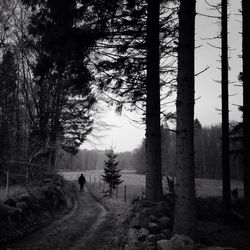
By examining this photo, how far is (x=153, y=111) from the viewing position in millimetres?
8078

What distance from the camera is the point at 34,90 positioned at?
56.4 ft

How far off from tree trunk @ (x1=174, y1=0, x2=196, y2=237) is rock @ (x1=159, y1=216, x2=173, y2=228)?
30.5 inches

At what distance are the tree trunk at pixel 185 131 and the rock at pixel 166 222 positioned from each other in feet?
2.54

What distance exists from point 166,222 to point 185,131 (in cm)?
239

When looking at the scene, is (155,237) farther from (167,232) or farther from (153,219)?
(153,219)

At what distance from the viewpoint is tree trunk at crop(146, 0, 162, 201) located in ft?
26.0

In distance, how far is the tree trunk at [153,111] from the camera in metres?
7.92

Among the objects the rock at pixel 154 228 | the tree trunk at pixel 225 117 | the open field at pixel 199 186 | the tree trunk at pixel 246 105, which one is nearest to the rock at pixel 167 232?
the rock at pixel 154 228

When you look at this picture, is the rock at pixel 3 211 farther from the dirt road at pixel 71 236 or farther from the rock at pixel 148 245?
the rock at pixel 148 245

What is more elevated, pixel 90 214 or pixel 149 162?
pixel 149 162

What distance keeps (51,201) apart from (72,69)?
6944 mm

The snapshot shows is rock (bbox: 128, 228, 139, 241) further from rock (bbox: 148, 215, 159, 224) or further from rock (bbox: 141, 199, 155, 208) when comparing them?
rock (bbox: 141, 199, 155, 208)

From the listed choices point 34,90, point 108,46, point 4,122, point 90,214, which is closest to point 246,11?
point 108,46

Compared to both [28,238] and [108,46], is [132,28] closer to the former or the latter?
[108,46]
